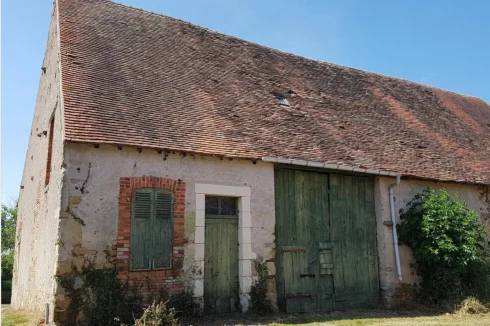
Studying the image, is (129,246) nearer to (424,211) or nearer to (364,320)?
(364,320)

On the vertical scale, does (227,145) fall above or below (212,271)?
above

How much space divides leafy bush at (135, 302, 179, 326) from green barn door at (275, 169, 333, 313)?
265 centimetres

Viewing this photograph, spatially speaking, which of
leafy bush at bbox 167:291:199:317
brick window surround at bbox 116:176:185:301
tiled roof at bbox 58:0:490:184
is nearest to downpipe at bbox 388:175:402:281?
tiled roof at bbox 58:0:490:184

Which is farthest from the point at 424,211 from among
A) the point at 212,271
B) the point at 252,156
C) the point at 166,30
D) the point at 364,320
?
the point at 166,30

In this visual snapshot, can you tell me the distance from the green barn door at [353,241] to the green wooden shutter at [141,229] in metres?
4.10

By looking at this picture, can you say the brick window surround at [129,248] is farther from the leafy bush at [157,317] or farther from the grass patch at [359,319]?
the grass patch at [359,319]

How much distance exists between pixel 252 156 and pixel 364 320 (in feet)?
12.1

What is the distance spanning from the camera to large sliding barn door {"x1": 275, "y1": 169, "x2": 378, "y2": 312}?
8883 mm

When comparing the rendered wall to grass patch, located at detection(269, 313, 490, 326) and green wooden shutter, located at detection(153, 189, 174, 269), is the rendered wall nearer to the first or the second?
green wooden shutter, located at detection(153, 189, 174, 269)

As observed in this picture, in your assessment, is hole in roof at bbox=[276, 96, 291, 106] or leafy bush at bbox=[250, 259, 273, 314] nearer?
leafy bush at bbox=[250, 259, 273, 314]

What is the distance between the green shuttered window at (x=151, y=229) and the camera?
7.44 m

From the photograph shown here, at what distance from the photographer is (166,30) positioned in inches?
473

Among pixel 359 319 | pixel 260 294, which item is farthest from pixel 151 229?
pixel 359 319

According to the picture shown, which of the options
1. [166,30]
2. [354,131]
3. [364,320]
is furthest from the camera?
[166,30]
